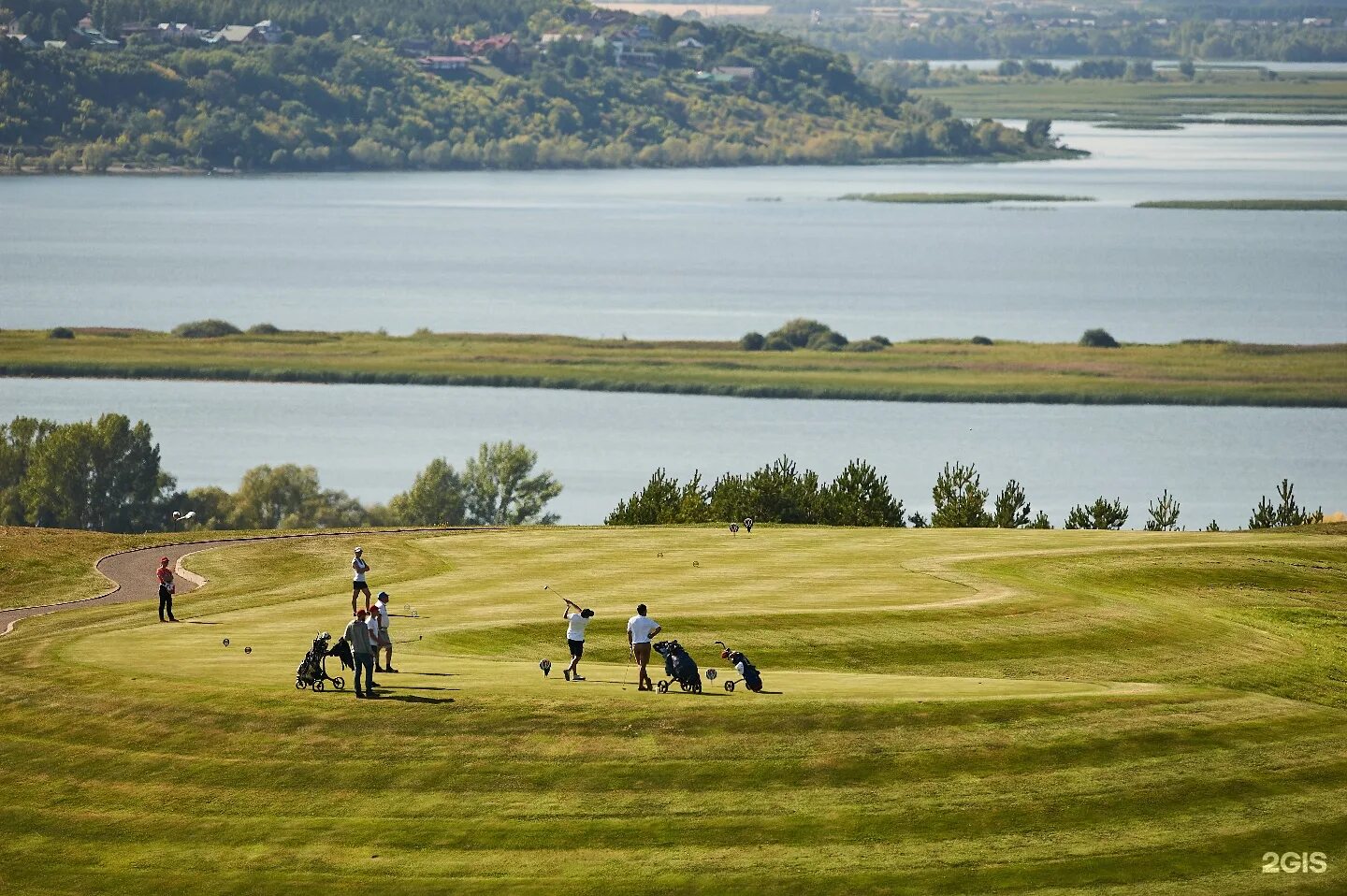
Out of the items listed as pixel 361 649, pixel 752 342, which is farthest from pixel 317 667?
pixel 752 342

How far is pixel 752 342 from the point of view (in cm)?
18450

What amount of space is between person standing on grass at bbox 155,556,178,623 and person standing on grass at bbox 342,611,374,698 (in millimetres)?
11603

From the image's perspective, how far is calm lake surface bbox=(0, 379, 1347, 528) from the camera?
127125mm

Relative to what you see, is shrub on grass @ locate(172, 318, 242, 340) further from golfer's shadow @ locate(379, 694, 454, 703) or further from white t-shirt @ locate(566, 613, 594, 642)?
white t-shirt @ locate(566, 613, 594, 642)

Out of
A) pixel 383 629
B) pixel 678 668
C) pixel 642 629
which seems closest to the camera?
pixel 642 629

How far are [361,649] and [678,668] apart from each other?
245 inches

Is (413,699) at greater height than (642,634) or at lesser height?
lesser

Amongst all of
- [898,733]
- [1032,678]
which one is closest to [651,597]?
[1032,678]

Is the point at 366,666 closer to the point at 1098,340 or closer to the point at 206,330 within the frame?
the point at 1098,340

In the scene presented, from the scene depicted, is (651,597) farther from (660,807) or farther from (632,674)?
(660,807)

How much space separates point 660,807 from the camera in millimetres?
34531

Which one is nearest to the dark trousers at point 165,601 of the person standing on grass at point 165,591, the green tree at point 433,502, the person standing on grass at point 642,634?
the person standing on grass at point 165,591

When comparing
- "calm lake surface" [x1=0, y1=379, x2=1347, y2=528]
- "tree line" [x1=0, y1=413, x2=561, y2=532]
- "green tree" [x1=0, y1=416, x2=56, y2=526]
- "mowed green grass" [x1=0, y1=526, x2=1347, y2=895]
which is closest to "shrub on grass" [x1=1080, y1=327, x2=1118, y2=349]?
"calm lake surface" [x1=0, y1=379, x2=1347, y2=528]

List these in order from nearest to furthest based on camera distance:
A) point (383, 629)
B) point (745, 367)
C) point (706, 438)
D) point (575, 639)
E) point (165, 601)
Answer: point (575, 639), point (383, 629), point (165, 601), point (706, 438), point (745, 367)
